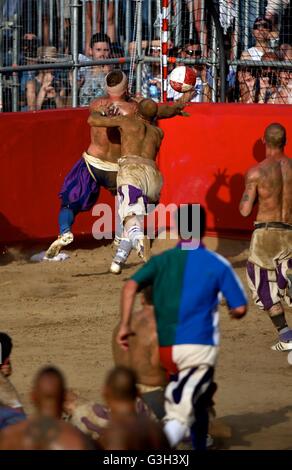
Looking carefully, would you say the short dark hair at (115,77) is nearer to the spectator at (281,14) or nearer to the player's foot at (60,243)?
the player's foot at (60,243)

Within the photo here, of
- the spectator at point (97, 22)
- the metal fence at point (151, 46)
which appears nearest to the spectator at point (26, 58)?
the metal fence at point (151, 46)

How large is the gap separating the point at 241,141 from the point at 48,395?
31.4 feet

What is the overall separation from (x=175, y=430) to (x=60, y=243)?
24.2 feet

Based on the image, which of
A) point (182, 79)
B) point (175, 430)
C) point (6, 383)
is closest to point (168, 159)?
point (182, 79)

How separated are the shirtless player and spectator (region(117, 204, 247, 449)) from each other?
6859 millimetres

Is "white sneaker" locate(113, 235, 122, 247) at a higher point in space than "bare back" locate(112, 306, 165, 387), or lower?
lower

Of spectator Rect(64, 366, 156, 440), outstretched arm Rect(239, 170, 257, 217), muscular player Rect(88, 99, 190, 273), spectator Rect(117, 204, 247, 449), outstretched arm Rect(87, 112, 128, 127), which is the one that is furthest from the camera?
outstretched arm Rect(87, 112, 128, 127)

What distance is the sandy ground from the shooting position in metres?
9.57

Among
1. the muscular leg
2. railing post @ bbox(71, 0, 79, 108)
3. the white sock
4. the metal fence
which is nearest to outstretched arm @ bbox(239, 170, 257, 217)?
the muscular leg

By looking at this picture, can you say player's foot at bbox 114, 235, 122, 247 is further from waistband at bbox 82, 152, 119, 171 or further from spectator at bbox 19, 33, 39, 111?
spectator at bbox 19, 33, 39, 111

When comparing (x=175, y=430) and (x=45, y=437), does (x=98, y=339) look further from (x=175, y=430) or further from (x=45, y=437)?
(x=45, y=437)

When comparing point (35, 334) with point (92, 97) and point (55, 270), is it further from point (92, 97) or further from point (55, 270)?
point (92, 97)

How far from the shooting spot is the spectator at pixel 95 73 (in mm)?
15977

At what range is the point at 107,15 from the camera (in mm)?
15906
